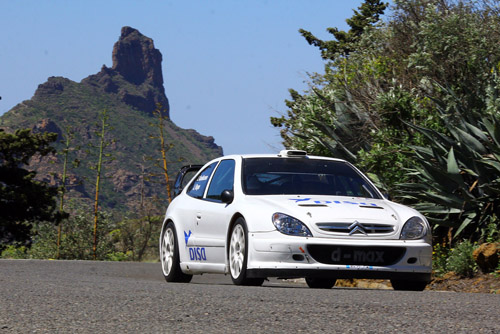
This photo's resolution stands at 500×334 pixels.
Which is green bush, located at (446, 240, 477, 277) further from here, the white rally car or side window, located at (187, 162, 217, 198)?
side window, located at (187, 162, 217, 198)

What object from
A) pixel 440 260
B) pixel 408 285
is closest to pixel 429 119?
pixel 440 260

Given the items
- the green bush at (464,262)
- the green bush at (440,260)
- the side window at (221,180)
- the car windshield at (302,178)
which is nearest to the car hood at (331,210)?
the car windshield at (302,178)

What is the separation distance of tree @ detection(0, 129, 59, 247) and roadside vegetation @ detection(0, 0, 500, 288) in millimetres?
23665

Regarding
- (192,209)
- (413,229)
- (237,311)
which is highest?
(192,209)

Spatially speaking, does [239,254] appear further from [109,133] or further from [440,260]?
[109,133]

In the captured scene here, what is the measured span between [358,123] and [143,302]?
392 inches

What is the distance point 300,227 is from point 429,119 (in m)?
6.74

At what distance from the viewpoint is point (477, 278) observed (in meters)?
11.0

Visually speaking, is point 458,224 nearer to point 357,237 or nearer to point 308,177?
point 308,177

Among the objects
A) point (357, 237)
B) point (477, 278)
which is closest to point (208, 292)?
point (357, 237)

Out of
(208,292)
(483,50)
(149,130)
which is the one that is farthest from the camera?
(149,130)

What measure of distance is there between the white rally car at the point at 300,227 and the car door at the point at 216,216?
11mm

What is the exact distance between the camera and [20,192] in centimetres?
4172

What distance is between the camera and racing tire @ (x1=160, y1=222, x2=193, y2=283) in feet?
34.5
